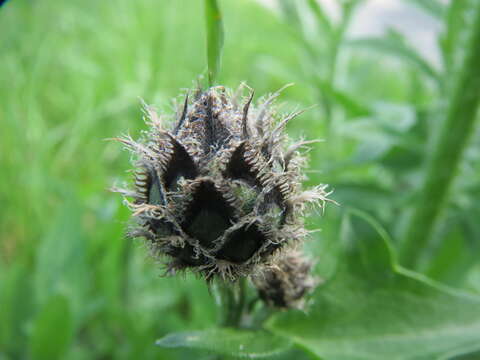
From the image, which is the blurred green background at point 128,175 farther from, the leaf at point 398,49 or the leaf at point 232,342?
the leaf at point 232,342

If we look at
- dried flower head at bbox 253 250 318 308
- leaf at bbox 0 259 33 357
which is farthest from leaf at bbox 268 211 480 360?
leaf at bbox 0 259 33 357

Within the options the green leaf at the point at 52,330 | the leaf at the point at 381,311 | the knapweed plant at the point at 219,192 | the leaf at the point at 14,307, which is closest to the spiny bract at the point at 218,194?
the knapweed plant at the point at 219,192

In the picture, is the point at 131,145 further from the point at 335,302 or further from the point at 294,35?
the point at 294,35

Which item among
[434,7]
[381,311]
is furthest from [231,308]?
[434,7]

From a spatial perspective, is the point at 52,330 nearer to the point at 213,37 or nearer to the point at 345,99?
the point at 213,37

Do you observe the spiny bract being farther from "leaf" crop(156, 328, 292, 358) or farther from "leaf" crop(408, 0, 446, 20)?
"leaf" crop(408, 0, 446, 20)

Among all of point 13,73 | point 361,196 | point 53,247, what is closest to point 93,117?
point 13,73

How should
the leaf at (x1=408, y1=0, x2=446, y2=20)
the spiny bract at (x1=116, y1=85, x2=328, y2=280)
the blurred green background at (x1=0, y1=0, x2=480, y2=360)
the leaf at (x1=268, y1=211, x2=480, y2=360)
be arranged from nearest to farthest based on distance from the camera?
the spiny bract at (x1=116, y1=85, x2=328, y2=280) → the leaf at (x1=268, y1=211, x2=480, y2=360) → the blurred green background at (x1=0, y1=0, x2=480, y2=360) → the leaf at (x1=408, y1=0, x2=446, y2=20)
